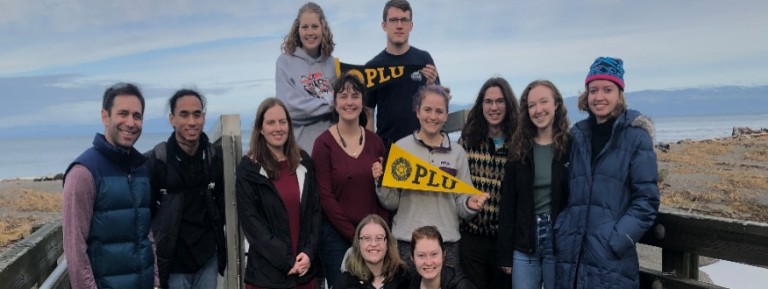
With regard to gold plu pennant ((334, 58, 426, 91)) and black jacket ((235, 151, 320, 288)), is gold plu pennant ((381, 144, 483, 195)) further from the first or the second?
gold plu pennant ((334, 58, 426, 91))

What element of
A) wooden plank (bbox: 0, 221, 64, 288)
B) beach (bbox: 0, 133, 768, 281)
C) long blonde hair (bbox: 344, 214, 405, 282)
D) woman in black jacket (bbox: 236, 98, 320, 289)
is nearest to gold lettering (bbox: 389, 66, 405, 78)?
woman in black jacket (bbox: 236, 98, 320, 289)

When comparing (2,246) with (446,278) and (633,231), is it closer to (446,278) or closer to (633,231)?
(446,278)

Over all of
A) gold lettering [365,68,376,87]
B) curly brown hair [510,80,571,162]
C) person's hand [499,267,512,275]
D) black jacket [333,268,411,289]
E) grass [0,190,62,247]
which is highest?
gold lettering [365,68,376,87]

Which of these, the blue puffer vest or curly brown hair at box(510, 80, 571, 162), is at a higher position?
curly brown hair at box(510, 80, 571, 162)

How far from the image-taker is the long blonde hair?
454cm

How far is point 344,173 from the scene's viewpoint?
15.7ft

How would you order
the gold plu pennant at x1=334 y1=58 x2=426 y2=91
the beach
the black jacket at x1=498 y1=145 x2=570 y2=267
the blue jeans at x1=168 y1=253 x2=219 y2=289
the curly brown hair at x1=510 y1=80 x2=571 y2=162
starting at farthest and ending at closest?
the beach, the gold plu pennant at x1=334 y1=58 x2=426 y2=91, the blue jeans at x1=168 y1=253 x2=219 y2=289, the curly brown hair at x1=510 y1=80 x2=571 y2=162, the black jacket at x1=498 y1=145 x2=570 y2=267

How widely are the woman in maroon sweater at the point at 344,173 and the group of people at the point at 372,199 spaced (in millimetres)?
11

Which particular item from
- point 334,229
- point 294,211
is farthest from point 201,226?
point 334,229

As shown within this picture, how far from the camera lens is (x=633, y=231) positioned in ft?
12.7

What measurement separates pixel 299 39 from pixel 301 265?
210 centimetres

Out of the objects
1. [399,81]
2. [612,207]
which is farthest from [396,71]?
[612,207]

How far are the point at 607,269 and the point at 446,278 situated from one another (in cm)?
109

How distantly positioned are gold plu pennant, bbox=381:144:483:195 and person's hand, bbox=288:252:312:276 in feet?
2.53
